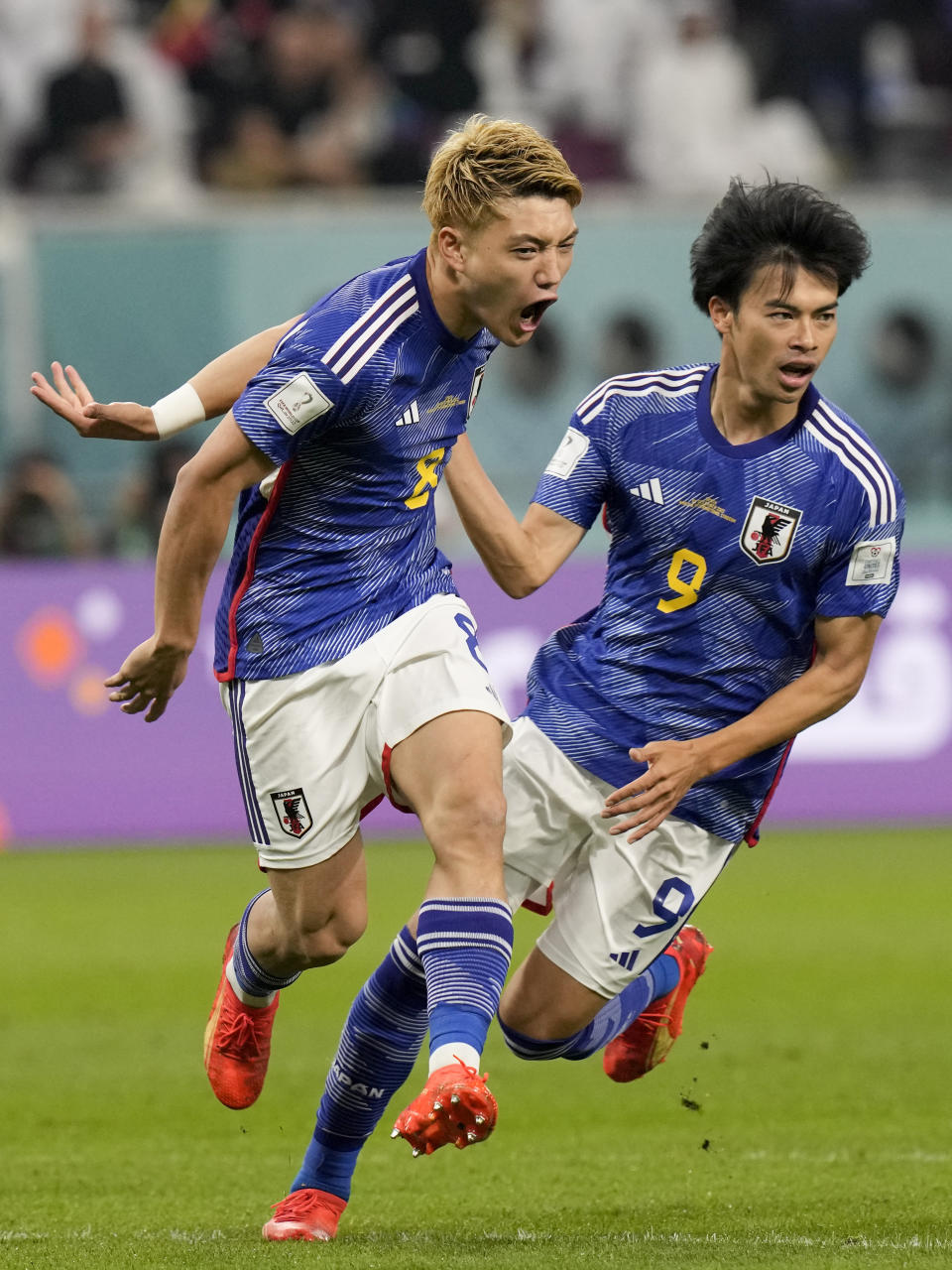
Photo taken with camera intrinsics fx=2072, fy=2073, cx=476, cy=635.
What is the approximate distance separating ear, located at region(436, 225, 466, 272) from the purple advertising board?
304 inches

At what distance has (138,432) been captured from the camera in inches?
183

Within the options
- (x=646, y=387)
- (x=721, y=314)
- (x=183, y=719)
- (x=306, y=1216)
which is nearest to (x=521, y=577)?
(x=646, y=387)

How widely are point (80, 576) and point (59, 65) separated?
4.88m

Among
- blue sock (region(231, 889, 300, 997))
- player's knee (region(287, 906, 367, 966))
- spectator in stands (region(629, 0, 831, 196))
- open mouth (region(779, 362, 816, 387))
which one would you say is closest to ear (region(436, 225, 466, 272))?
open mouth (region(779, 362, 816, 387))

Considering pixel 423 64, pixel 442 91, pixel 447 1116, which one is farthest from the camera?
pixel 423 64

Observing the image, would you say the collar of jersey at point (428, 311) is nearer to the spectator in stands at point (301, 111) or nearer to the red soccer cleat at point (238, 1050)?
the red soccer cleat at point (238, 1050)

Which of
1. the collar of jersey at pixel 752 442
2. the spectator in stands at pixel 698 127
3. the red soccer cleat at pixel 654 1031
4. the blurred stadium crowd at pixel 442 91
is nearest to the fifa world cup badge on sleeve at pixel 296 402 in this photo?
the collar of jersey at pixel 752 442

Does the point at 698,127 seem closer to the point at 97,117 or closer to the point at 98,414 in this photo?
the point at 97,117

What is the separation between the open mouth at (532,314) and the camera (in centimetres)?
447

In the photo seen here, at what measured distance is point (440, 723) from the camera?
4469 millimetres

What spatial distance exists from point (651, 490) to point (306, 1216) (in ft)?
6.14

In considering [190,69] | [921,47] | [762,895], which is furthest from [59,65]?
[762,895]

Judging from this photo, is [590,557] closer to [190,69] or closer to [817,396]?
[190,69]

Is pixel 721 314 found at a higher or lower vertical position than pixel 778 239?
lower
